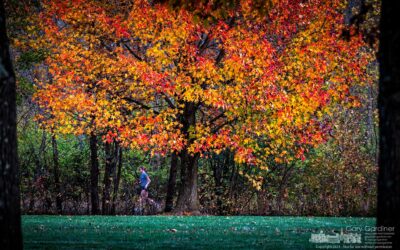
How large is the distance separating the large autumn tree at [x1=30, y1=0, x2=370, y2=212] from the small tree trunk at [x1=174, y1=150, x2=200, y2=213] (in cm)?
152

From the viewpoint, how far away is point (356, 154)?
67.5 ft

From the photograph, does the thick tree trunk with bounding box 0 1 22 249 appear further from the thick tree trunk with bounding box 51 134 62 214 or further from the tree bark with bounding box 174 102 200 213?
the thick tree trunk with bounding box 51 134 62 214

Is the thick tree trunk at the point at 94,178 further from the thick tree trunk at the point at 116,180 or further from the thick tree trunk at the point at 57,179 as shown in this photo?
the thick tree trunk at the point at 57,179

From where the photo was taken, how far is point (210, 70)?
1738 centimetres

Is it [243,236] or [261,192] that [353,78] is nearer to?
[261,192]

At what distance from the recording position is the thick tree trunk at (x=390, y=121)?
523 centimetres

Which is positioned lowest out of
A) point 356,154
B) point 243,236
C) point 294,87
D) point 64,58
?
point 243,236

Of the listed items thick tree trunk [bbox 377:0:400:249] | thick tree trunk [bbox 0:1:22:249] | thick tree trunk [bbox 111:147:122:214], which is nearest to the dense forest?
thick tree trunk [bbox 111:147:122:214]

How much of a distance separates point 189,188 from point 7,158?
1548cm

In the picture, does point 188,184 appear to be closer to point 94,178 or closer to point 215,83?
point 94,178

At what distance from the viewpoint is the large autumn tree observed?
17453mm

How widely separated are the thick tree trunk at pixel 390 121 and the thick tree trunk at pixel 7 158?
372 cm

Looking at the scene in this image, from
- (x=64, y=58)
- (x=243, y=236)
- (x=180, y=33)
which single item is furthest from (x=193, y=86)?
(x=243, y=236)

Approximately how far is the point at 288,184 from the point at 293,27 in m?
7.93
